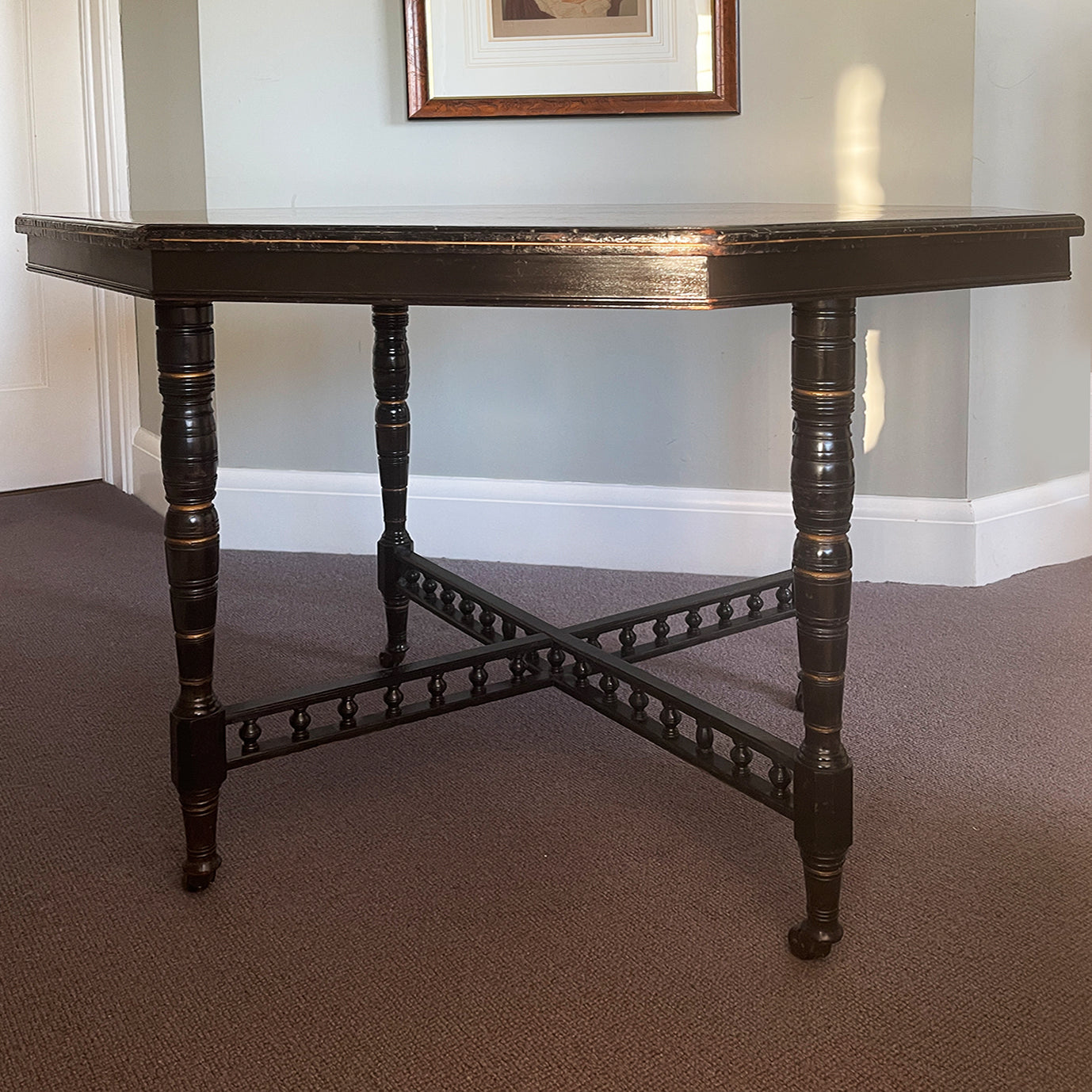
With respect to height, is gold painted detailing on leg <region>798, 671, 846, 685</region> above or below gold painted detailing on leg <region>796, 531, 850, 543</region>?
below

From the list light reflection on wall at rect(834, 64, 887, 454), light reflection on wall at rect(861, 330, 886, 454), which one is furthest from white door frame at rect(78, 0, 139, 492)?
light reflection on wall at rect(861, 330, 886, 454)

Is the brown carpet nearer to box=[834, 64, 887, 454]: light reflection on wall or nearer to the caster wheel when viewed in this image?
the caster wheel

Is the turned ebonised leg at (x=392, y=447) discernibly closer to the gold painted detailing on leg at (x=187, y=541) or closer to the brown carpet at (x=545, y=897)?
the brown carpet at (x=545, y=897)

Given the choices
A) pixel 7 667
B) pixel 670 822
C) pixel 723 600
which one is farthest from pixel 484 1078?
pixel 7 667

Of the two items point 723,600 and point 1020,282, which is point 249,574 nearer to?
point 723,600

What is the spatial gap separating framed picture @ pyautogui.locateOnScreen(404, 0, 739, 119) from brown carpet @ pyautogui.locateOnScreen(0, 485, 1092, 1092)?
1.41 m

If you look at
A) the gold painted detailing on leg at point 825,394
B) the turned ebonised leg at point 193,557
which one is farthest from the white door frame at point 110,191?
the gold painted detailing on leg at point 825,394

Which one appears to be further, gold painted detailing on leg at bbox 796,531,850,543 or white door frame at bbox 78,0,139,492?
white door frame at bbox 78,0,139,492

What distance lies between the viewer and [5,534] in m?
3.83

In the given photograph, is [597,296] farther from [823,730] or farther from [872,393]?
A: [872,393]

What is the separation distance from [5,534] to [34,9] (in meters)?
1.69

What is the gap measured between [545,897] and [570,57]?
2.24 metres

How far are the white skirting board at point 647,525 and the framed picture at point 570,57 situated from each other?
978 mm

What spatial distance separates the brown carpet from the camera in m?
1.44
